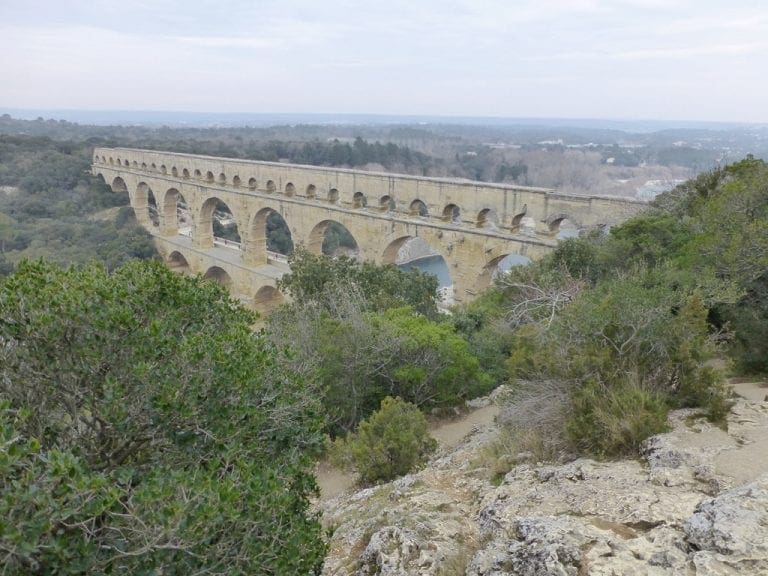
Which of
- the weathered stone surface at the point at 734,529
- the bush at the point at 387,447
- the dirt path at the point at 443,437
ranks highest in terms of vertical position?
the weathered stone surface at the point at 734,529

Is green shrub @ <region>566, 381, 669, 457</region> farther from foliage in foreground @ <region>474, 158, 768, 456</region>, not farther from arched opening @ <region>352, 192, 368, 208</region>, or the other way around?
arched opening @ <region>352, 192, 368, 208</region>

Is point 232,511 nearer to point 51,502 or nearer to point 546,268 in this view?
point 51,502

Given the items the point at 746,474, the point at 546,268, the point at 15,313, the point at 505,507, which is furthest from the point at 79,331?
the point at 546,268

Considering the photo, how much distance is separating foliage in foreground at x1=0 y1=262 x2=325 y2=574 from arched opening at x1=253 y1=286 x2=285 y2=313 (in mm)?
16131

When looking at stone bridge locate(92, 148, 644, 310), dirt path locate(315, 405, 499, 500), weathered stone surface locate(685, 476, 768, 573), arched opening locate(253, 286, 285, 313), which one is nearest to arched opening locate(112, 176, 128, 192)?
stone bridge locate(92, 148, 644, 310)

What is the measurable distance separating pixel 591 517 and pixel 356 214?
13990mm

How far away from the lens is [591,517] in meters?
3.55

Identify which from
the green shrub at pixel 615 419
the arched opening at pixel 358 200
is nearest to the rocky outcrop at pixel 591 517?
the green shrub at pixel 615 419

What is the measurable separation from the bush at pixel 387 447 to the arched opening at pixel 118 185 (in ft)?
114

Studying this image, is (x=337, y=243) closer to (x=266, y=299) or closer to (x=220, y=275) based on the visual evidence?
(x=220, y=275)

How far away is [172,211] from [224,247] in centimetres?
485

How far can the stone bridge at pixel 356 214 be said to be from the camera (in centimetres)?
1345

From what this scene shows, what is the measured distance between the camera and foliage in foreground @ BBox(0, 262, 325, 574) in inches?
97.4

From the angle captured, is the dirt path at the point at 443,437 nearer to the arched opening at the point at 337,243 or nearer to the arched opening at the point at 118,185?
the arched opening at the point at 337,243
